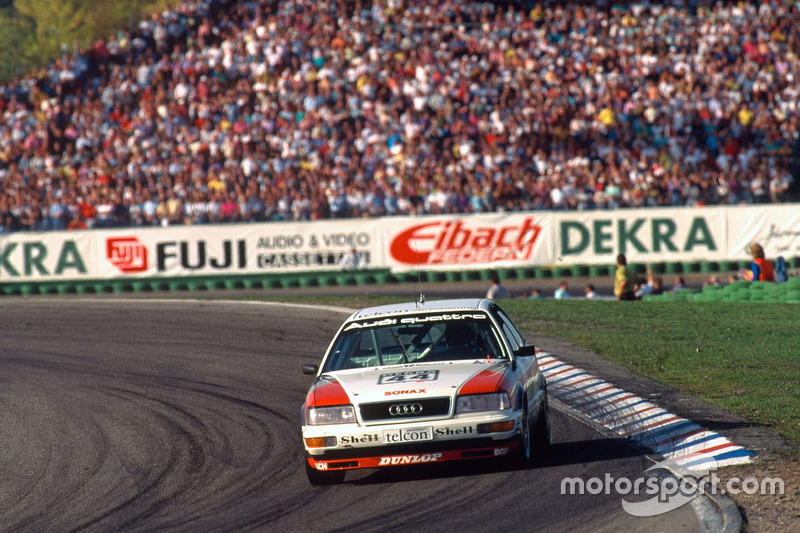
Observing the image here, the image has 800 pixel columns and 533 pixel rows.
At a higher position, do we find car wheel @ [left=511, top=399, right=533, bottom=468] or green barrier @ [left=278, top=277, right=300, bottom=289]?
car wheel @ [left=511, top=399, right=533, bottom=468]

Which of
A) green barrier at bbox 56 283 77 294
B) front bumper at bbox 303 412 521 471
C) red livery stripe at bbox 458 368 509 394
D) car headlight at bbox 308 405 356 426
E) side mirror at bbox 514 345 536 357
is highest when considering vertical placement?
side mirror at bbox 514 345 536 357

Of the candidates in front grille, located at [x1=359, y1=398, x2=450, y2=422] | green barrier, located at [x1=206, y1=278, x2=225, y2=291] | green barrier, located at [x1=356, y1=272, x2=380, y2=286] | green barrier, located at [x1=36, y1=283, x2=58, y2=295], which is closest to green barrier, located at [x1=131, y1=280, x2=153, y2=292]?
green barrier, located at [x1=206, y1=278, x2=225, y2=291]

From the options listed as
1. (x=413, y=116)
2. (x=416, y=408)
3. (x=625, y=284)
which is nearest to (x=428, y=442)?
(x=416, y=408)

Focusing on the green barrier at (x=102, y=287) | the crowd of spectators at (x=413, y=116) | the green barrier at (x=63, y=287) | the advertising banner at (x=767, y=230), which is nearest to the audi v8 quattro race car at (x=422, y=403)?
the crowd of spectators at (x=413, y=116)

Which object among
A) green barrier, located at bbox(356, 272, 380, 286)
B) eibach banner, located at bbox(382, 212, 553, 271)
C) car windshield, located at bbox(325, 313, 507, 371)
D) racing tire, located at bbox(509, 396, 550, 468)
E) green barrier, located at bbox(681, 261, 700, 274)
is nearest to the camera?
racing tire, located at bbox(509, 396, 550, 468)

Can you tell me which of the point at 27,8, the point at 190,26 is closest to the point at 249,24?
the point at 190,26

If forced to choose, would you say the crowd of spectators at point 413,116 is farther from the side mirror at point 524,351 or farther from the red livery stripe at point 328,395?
the red livery stripe at point 328,395

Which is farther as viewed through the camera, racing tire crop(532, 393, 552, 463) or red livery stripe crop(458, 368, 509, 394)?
racing tire crop(532, 393, 552, 463)

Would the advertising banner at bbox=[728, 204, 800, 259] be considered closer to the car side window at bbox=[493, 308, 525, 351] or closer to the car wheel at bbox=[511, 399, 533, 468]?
the car side window at bbox=[493, 308, 525, 351]

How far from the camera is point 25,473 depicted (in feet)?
29.0

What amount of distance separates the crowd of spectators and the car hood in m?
18.2

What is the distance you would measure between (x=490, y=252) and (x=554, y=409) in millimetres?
15570

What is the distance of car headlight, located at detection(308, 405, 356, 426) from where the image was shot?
7.40m

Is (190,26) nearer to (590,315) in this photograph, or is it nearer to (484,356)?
(590,315)
